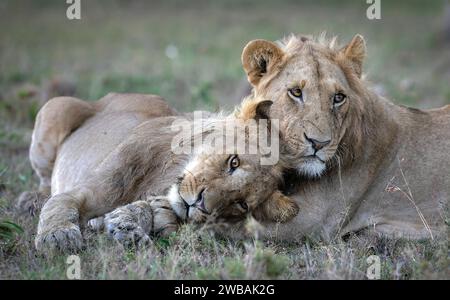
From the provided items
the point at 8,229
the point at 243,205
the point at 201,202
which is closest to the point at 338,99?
the point at 243,205

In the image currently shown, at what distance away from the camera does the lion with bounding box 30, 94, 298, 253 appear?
4.18m

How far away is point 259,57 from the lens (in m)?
4.88

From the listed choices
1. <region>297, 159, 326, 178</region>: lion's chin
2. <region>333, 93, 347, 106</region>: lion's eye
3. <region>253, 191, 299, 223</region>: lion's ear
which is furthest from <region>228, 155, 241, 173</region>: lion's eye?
<region>333, 93, 347, 106</region>: lion's eye

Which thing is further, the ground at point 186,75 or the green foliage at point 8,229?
the green foliage at point 8,229

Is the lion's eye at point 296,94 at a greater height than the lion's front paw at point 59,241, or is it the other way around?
the lion's eye at point 296,94

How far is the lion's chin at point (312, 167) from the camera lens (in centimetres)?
444

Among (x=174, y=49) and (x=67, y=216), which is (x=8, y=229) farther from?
(x=174, y=49)

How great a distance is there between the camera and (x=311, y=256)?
4.33 m

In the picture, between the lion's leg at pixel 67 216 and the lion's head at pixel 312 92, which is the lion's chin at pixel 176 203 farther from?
the lion's head at pixel 312 92

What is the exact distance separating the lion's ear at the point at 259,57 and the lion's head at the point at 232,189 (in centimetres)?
42

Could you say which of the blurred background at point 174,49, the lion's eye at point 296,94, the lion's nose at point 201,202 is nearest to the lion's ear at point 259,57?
the lion's eye at point 296,94

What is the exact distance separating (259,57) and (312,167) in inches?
35.0
